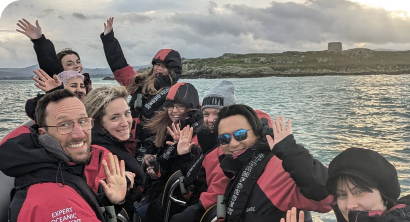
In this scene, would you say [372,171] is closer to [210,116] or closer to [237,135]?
[237,135]

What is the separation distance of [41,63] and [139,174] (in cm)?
170

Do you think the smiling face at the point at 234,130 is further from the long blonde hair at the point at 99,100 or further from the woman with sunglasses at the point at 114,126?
the long blonde hair at the point at 99,100

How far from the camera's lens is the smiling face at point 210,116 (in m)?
3.36

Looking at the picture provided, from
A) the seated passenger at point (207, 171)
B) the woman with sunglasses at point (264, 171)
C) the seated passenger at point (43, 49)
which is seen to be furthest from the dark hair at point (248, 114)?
the seated passenger at point (43, 49)

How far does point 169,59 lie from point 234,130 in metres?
2.42

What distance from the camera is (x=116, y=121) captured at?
292 cm

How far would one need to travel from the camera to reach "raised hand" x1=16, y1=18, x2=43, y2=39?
3.73m

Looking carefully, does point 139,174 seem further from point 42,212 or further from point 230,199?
point 42,212

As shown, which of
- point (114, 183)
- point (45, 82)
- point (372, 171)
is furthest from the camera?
point (45, 82)

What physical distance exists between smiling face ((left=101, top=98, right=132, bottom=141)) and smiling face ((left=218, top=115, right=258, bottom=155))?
0.82 m

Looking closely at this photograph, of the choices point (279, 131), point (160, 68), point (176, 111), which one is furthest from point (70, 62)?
point (279, 131)

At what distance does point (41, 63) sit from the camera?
3635 millimetres

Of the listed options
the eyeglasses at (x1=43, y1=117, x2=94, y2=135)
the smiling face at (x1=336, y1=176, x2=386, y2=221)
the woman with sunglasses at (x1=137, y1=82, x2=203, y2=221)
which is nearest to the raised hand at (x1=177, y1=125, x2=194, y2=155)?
the woman with sunglasses at (x1=137, y1=82, x2=203, y2=221)

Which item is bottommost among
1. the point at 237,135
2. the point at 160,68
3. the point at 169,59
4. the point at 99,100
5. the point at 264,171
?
the point at 264,171
